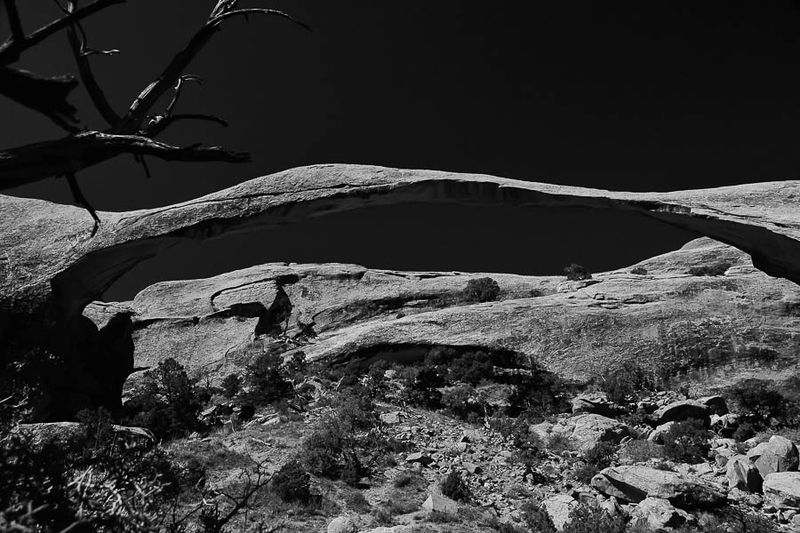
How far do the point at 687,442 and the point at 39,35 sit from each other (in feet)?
48.3

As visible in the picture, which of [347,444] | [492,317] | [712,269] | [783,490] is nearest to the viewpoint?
[783,490]

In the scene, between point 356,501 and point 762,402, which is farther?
point 762,402

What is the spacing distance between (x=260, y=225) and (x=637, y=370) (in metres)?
13.7

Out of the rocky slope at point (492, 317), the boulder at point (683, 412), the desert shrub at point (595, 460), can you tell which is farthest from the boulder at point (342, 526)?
the rocky slope at point (492, 317)

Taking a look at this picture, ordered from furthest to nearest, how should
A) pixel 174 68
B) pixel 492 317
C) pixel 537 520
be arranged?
pixel 492 317 → pixel 537 520 → pixel 174 68

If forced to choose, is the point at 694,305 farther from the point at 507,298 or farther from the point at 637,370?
the point at 507,298

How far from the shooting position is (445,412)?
1742cm

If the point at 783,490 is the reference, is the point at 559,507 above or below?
below

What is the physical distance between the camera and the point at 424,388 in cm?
1936

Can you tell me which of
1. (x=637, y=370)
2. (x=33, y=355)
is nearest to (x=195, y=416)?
(x=33, y=355)

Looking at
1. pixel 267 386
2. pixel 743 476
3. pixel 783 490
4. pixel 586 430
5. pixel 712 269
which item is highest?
pixel 712 269

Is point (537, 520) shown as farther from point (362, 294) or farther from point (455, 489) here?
point (362, 294)

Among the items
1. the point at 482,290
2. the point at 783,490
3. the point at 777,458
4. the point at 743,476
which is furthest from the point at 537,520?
the point at 482,290

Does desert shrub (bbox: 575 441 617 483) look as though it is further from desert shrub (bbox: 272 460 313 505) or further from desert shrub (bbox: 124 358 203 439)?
desert shrub (bbox: 124 358 203 439)
